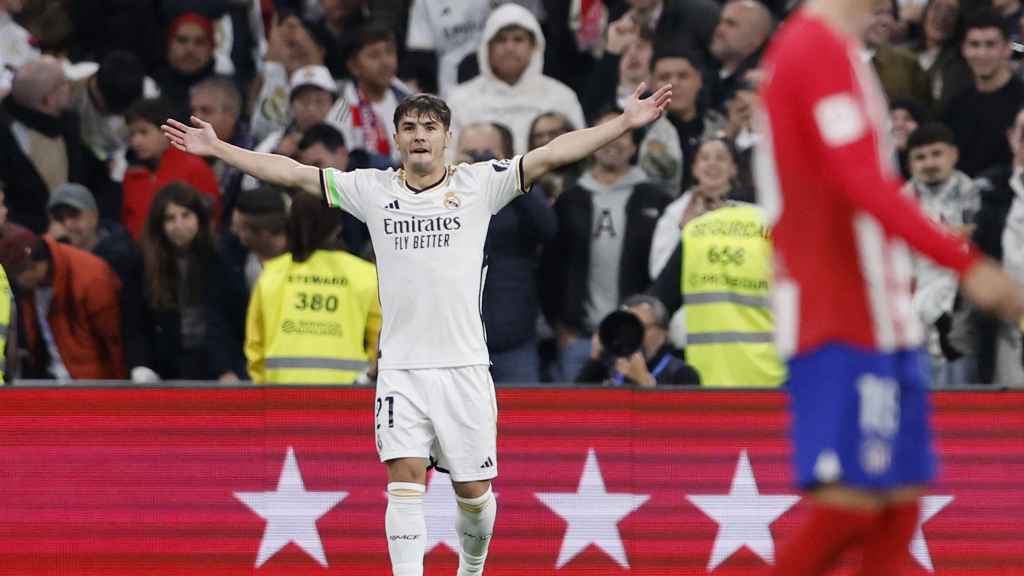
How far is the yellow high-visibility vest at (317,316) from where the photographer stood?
1054 cm

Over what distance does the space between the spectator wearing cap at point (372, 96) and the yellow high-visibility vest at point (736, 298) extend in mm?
2982

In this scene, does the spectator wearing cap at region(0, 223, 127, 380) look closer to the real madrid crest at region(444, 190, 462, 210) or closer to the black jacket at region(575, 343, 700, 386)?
the black jacket at region(575, 343, 700, 386)

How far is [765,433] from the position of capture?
9984 millimetres

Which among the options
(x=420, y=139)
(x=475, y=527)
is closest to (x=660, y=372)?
(x=475, y=527)

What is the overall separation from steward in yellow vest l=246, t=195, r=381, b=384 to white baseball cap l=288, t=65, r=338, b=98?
2.59 metres

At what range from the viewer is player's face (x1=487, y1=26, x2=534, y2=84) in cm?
1278

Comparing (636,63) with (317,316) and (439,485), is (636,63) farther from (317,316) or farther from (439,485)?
(439,485)

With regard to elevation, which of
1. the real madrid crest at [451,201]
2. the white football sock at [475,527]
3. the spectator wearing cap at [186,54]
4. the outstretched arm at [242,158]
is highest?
the spectator wearing cap at [186,54]

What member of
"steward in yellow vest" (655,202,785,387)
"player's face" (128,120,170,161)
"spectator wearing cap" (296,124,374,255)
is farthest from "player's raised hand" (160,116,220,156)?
"player's face" (128,120,170,161)

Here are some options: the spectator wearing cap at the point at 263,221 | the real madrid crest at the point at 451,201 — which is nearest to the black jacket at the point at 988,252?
the real madrid crest at the point at 451,201

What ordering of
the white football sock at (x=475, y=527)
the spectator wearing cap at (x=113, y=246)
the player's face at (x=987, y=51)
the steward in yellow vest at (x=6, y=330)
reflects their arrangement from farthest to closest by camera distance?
1. the player's face at (x=987, y=51)
2. the spectator wearing cap at (x=113, y=246)
3. the steward in yellow vest at (x=6, y=330)
4. the white football sock at (x=475, y=527)

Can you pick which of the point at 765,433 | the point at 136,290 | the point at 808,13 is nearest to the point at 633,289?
the point at 765,433

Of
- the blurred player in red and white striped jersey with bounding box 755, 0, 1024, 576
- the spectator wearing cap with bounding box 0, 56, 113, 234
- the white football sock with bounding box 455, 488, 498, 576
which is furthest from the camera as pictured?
the spectator wearing cap with bounding box 0, 56, 113, 234

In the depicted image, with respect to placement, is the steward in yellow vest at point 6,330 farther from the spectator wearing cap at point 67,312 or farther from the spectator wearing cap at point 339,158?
the spectator wearing cap at point 339,158
